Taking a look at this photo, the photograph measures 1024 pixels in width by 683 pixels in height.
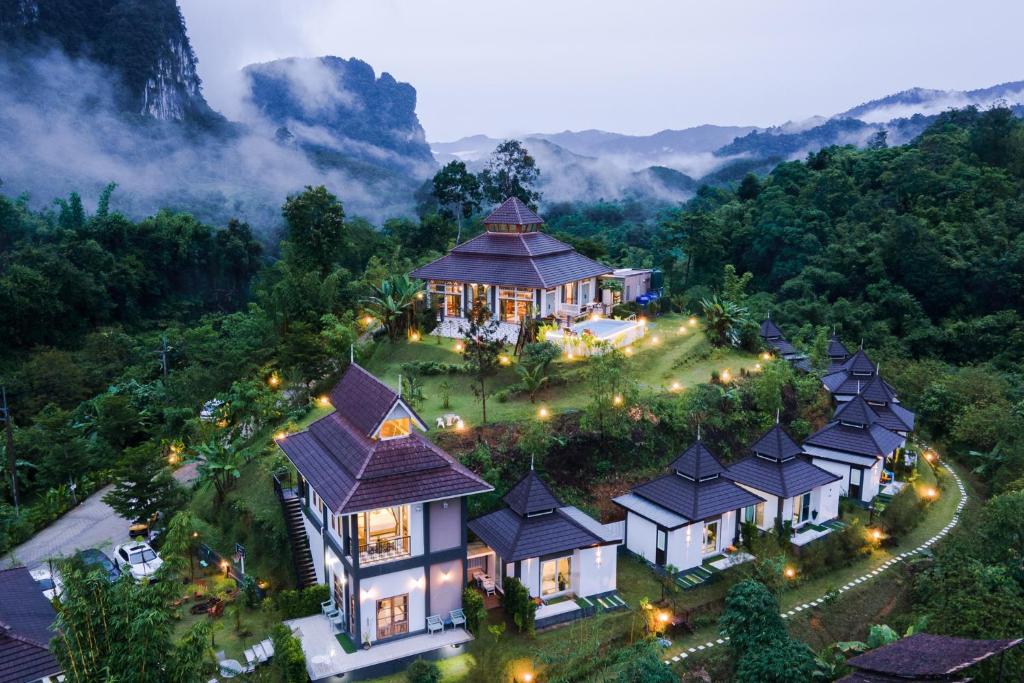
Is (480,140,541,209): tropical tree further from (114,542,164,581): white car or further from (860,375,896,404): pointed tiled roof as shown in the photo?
(114,542,164,581): white car

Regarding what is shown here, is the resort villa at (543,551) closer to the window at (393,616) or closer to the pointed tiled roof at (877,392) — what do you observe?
the window at (393,616)

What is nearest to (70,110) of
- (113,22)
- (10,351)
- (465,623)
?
(113,22)

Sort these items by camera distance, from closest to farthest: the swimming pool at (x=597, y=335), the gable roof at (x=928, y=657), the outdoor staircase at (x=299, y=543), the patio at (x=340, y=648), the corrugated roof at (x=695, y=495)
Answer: the gable roof at (x=928, y=657) < the patio at (x=340, y=648) < the outdoor staircase at (x=299, y=543) < the corrugated roof at (x=695, y=495) < the swimming pool at (x=597, y=335)

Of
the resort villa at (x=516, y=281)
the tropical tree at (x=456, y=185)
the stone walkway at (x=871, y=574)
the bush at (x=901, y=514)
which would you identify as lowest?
the stone walkway at (x=871, y=574)

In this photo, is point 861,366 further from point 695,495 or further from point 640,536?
point 640,536

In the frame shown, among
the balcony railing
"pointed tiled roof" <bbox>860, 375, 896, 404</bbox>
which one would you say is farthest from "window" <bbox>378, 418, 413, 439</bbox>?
"pointed tiled roof" <bbox>860, 375, 896, 404</bbox>

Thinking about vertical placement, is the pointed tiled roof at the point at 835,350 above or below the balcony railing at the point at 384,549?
above

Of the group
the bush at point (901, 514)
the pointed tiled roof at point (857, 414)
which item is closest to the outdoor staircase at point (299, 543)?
the bush at point (901, 514)

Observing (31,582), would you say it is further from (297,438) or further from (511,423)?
(511,423)
